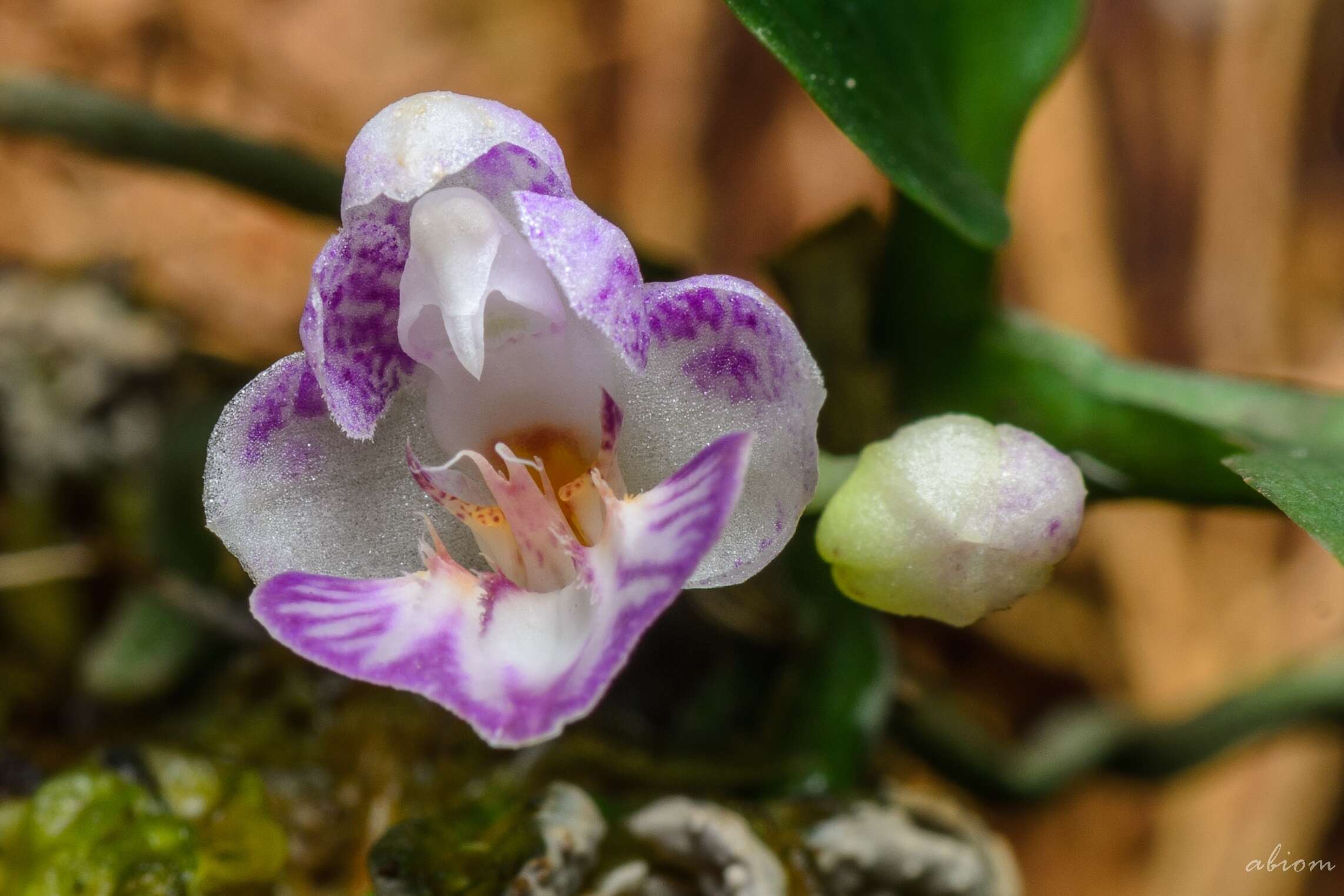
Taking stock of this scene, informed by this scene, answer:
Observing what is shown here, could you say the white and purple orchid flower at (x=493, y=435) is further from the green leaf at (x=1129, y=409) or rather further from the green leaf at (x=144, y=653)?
the green leaf at (x=144, y=653)

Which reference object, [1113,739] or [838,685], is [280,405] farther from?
[1113,739]

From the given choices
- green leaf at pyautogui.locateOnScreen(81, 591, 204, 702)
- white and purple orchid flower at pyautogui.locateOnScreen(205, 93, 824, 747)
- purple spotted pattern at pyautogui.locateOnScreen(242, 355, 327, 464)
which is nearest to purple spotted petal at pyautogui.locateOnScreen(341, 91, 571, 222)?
white and purple orchid flower at pyautogui.locateOnScreen(205, 93, 824, 747)

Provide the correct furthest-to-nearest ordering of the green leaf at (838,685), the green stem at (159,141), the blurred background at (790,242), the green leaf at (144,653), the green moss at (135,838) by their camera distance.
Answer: the blurred background at (790,242), the green leaf at (144,653), the green stem at (159,141), the green leaf at (838,685), the green moss at (135,838)

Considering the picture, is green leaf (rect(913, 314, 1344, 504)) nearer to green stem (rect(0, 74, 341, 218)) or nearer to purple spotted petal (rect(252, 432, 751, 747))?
purple spotted petal (rect(252, 432, 751, 747))

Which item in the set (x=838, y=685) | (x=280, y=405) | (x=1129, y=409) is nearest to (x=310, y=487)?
(x=280, y=405)

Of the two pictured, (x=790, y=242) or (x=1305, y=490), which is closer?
(x=1305, y=490)

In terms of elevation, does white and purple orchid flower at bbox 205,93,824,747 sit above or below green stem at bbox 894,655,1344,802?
above

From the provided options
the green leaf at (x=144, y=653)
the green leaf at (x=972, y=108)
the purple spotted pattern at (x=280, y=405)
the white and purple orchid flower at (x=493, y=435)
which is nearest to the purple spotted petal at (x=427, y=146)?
the white and purple orchid flower at (x=493, y=435)
